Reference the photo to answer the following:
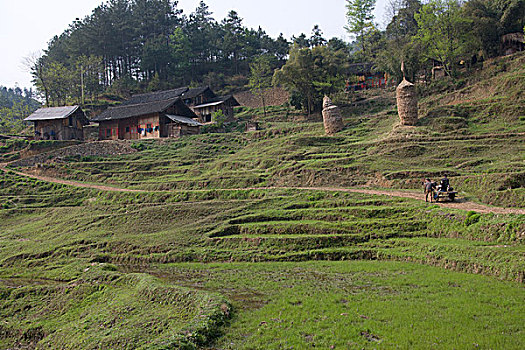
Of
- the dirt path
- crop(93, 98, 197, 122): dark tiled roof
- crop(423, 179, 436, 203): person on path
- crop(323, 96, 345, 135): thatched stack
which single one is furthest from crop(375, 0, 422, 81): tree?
crop(93, 98, 197, 122): dark tiled roof

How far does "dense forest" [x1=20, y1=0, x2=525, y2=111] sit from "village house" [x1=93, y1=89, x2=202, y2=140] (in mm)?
15166

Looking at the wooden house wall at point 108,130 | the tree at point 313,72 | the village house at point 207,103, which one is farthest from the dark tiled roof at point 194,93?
the tree at point 313,72

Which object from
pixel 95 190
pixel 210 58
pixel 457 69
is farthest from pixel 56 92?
pixel 457 69

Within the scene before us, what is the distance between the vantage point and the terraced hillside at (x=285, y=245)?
1173 cm

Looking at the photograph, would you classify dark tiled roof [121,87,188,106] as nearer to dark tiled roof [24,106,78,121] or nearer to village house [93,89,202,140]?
→ village house [93,89,202,140]

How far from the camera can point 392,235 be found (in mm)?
21031

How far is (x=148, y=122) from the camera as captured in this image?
59.8 metres

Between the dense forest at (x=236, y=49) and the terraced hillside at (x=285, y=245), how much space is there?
8.30m

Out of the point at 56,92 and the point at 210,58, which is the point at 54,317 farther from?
the point at 210,58

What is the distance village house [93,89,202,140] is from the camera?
58.8 meters

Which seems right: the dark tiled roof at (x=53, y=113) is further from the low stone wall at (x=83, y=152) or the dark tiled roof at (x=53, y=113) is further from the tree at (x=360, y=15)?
the tree at (x=360, y=15)

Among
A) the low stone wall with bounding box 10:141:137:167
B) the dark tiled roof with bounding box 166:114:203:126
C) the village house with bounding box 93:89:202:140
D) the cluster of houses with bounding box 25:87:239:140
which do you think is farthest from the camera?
the village house with bounding box 93:89:202:140

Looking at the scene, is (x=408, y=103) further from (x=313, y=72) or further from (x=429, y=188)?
(x=313, y=72)

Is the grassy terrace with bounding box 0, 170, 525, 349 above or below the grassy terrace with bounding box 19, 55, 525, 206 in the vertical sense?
below
